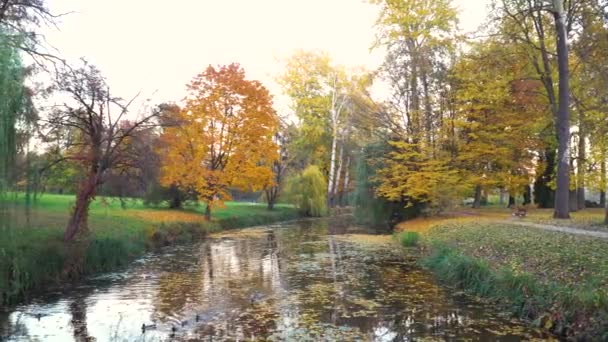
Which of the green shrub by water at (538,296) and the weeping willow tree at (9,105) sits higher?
the weeping willow tree at (9,105)

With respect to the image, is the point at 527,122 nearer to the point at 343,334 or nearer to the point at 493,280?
the point at 493,280

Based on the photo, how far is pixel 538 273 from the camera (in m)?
10.7

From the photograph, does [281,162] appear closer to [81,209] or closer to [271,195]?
[271,195]

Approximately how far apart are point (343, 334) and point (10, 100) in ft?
25.7

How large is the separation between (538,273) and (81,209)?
1254 centimetres

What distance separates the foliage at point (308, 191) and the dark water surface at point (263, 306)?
23852 millimetres

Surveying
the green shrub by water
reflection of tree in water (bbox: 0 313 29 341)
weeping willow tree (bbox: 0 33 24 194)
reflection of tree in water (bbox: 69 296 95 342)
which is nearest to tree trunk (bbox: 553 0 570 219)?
the green shrub by water

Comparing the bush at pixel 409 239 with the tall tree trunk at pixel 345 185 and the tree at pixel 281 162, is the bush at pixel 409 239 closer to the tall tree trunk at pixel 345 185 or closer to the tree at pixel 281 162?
the tree at pixel 281 162

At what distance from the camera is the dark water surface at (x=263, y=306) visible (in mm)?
9078

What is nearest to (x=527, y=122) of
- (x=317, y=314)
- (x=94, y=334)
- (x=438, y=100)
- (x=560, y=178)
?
(x=438, y=100)

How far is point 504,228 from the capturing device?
1806 centimetres

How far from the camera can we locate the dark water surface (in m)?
9.08

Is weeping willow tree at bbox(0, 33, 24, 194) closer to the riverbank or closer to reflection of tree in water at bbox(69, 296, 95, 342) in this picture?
reflection of tree in water at bbox(69, 296, 95, 342)

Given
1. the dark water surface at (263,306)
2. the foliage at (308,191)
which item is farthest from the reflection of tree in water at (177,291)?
the foliage at (308,191)
